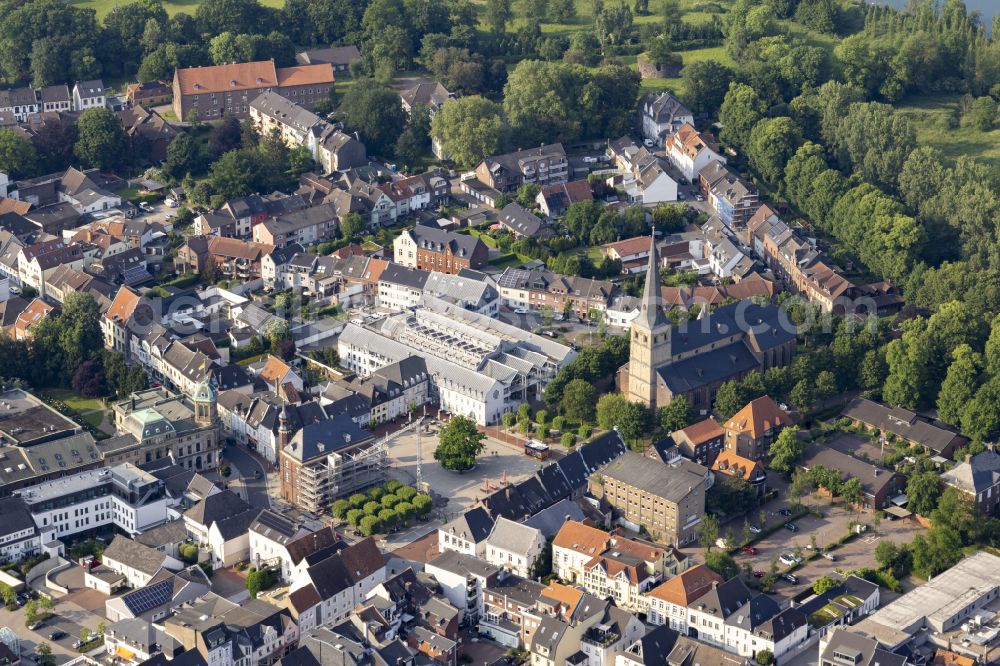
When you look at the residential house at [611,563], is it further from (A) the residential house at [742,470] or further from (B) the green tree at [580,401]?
(B) the green tree at [580,401]

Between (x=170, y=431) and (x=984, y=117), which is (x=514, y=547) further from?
(x=984, y=117)

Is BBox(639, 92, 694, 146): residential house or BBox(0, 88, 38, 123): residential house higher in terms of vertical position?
BBox(0, 88, 38, 123): residential house

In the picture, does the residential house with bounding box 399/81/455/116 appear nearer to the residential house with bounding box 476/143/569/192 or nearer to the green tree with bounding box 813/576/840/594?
the residential house with bounding box 476/143/569/192

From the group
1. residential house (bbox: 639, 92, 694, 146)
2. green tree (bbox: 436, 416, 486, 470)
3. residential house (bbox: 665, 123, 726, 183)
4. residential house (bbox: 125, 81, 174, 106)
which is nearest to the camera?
green tree (bbox: 436, 416, 486, 470)

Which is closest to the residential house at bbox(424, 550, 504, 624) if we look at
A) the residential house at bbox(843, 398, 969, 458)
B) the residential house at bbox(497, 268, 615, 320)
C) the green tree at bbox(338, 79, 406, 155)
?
the residential house at bbox(843, 398, 969, 458)

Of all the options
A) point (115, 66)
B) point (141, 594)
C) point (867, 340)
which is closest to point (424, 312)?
point (867, 340)

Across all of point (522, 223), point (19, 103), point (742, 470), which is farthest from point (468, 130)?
point (742, 470)
